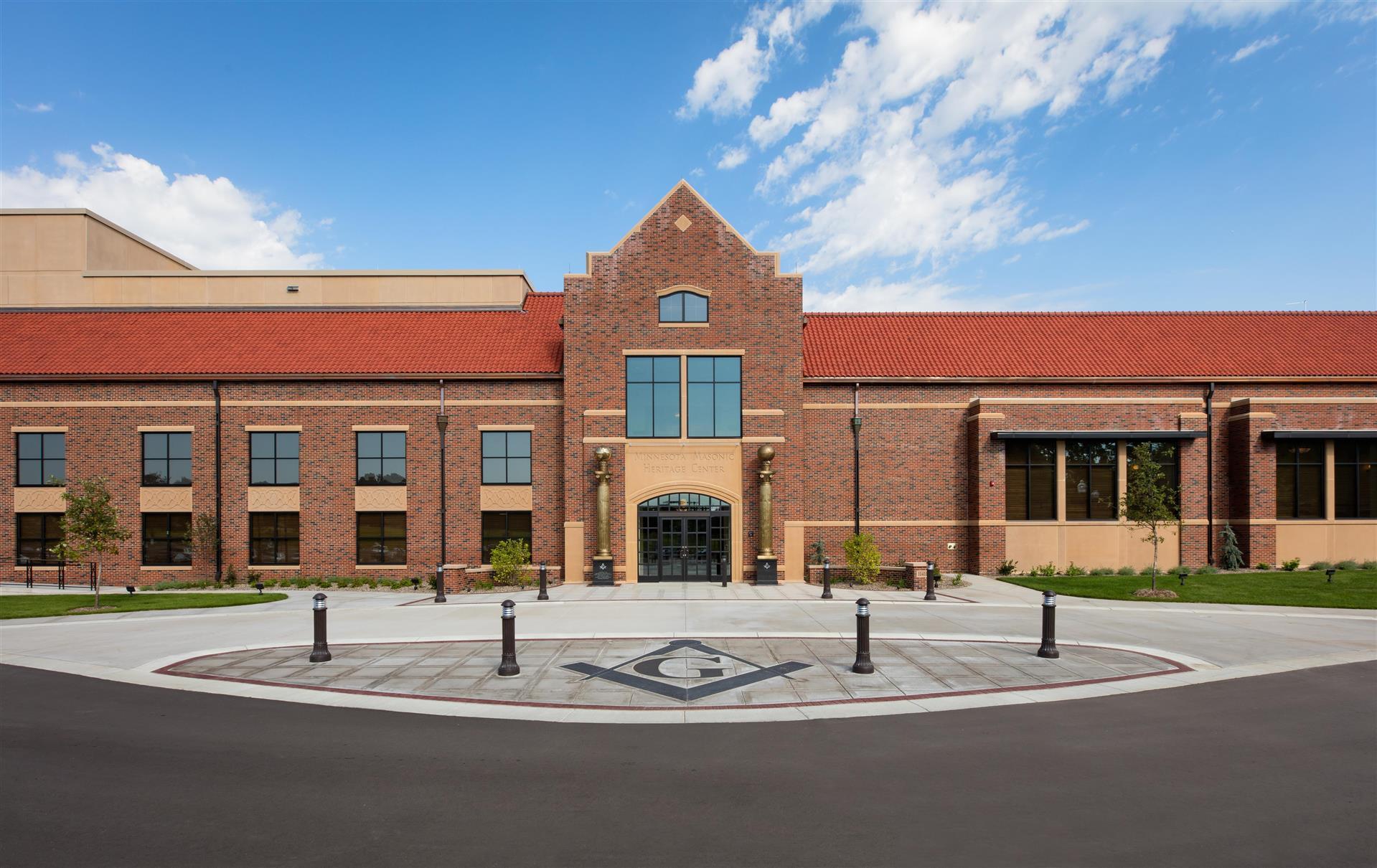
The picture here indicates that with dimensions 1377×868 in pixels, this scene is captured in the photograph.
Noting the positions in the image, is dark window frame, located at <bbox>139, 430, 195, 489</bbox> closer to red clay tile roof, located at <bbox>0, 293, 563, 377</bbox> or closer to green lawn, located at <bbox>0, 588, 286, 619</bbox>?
red clay tile roof, located at <bbox>0, 293, 563, 377</bbox>

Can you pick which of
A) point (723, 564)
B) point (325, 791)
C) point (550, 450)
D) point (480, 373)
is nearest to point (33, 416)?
point (480, 373)

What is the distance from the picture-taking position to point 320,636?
11.8m

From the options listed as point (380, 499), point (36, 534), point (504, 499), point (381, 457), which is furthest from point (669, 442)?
point (36, 534)

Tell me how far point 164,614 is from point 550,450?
11.6 meters

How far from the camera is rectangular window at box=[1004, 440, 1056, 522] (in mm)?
24312

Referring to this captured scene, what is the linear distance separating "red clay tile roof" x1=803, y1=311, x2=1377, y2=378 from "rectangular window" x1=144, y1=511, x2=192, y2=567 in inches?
906

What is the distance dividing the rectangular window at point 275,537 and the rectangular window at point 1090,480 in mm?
27648

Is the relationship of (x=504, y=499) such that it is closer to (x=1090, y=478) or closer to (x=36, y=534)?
(x=36, y=534)

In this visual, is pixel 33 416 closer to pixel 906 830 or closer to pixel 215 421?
pixel 215 421

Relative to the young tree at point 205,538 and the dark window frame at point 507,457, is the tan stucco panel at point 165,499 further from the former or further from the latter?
the dark window frame at point 507,457

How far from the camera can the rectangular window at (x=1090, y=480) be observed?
80.0 feet

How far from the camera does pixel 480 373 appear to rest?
2402 centimetres

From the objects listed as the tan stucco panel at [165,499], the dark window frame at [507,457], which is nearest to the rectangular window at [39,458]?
the tan stucco panel at [165,499]

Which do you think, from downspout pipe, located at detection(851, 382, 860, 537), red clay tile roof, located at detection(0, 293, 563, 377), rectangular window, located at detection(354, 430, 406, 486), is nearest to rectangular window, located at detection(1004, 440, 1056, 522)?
downspout pipe, located at detection(851, 382, 860, 537)
